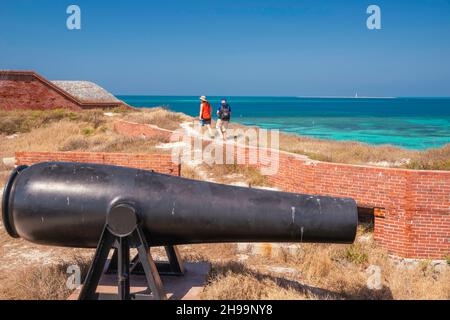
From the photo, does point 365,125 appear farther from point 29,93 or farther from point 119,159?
point 119,159

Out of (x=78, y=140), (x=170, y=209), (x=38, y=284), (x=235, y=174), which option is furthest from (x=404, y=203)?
(x=78, y=140)

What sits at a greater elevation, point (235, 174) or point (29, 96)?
point (29, 96)

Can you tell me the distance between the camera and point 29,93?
25078 millimetres

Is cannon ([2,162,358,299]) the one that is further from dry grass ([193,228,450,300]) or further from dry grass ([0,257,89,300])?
dry grass ([0,257,89,300])

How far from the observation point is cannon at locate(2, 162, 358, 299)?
347cm

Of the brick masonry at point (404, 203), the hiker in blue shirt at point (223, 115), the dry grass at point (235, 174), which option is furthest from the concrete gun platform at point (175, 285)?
the hiker in blue shirt at point (223, 115)

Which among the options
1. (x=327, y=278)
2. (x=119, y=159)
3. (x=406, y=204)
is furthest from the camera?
(x=119, y=159)

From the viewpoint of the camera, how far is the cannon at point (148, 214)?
3.47 m

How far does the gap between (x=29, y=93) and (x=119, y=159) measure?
1886cm

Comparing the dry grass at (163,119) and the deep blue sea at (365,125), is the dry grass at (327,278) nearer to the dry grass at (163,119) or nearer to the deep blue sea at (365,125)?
the dry grass at (163,119)

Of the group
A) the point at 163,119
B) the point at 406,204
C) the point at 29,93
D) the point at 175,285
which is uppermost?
the point at 29,93

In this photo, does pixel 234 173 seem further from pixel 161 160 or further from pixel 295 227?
pixel 295 227
